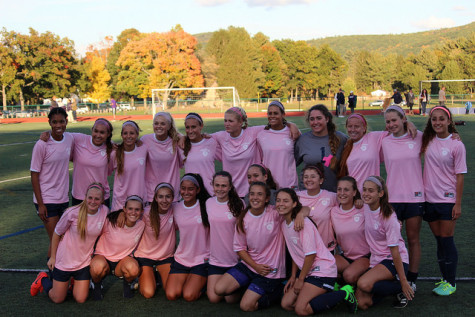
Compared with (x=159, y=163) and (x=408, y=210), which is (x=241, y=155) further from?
(x=408, y=210)

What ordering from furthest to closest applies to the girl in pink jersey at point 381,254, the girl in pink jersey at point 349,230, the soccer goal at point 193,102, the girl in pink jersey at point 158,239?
the soccer goal at point 193,102 < the girl in pink jersey at point 158,239 < the girl in pink jersey at point 349,230 < the girl in pink jersey at point 381,254

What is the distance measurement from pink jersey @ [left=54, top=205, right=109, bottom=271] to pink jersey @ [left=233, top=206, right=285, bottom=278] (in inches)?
53.7

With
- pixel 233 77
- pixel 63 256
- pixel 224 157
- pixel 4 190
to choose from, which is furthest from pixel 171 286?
pixel 233 77

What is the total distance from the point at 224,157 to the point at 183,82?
154ft

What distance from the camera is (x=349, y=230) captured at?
440 centimetres

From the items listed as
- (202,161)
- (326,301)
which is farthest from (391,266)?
(202,161)

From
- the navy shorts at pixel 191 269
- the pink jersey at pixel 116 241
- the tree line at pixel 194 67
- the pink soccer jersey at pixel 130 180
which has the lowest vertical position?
the navy shorts at pixel 191 269

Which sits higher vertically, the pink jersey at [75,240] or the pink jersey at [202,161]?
the pink jersey at [202,161]

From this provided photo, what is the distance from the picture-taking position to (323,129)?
198 inches

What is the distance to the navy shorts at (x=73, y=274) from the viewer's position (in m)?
4.59

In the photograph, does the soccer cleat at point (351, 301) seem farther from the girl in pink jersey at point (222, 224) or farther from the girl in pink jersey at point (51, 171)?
the girl in pink jersey at point (51, 171)

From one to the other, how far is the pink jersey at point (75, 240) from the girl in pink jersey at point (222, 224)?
109 cm

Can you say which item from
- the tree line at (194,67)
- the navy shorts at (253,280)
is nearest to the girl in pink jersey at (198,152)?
the navy shorts at (253,280)

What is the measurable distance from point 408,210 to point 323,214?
77 centimetres
